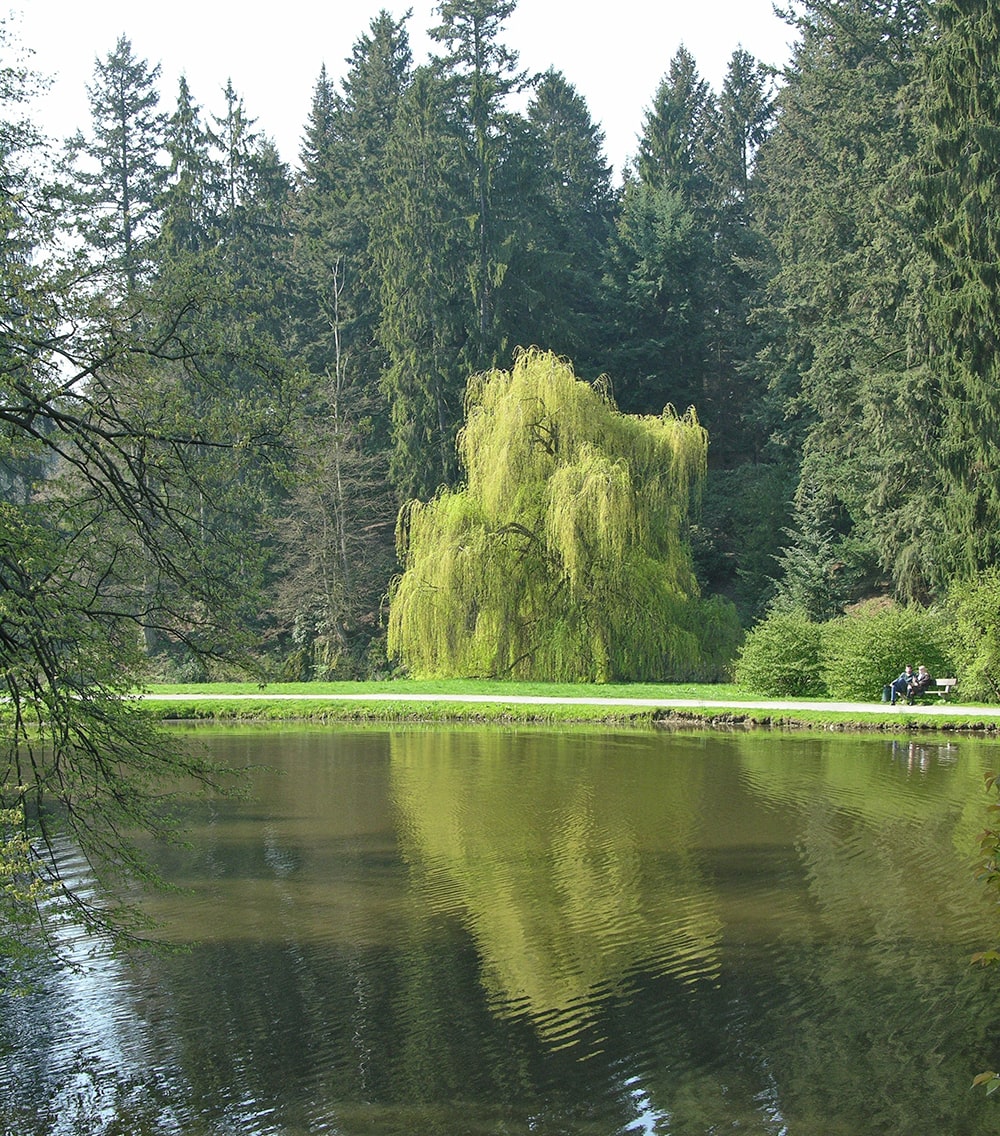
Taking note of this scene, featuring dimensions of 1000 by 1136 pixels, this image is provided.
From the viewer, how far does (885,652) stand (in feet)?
86.8

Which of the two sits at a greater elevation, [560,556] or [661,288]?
[661,288]

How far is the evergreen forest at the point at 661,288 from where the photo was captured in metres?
30.1

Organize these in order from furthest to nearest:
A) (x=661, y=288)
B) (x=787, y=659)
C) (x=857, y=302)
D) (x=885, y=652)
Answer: (x=661, y=288) < (x=857, y=302) < (x=787, y=659) < (x=885, y=652)

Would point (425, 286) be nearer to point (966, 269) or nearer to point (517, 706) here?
point (966, 269)

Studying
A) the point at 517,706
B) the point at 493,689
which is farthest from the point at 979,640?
the point at 493,689

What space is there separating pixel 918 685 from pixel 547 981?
1710 cm

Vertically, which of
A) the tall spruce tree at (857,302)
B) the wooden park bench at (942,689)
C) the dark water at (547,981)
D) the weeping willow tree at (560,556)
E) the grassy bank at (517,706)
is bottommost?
the dark water at (547,981)

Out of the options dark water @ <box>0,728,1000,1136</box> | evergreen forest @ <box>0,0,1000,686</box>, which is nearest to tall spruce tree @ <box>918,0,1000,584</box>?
evergreen forest @ <box>0,0,1000,686</box>

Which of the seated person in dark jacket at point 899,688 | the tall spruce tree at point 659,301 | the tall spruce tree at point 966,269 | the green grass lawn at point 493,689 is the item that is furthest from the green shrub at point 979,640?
the tall spruce tree at point 659,301

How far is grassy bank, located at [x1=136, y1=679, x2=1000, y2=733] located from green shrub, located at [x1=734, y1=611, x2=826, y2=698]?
743mm

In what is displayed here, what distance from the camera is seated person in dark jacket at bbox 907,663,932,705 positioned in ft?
82.2

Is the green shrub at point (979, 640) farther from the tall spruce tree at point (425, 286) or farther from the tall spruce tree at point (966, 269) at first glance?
the tall spruce tree at point (425, 286)

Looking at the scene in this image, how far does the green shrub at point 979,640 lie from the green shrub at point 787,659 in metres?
3.17

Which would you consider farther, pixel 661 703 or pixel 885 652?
pixel 885 652
